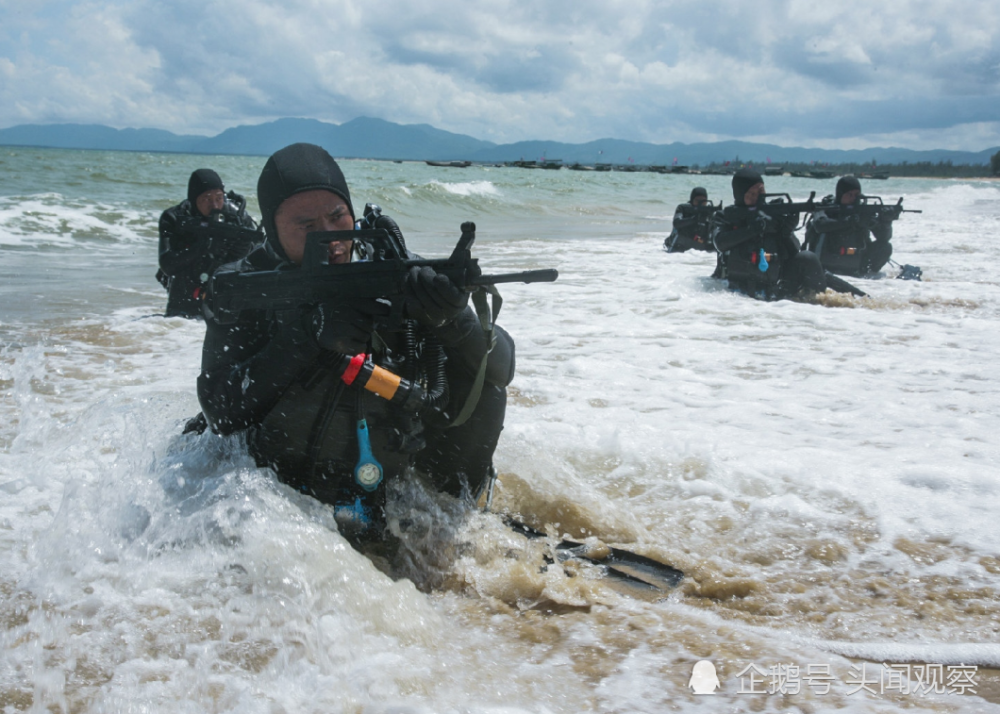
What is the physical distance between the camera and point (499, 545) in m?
2.84

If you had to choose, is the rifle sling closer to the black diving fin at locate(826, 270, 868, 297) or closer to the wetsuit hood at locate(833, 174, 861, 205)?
the black diving fin at locate(826, 270, 868, 297)

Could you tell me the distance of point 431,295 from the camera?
2203mm

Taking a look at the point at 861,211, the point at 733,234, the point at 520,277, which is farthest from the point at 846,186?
the point at 520,277

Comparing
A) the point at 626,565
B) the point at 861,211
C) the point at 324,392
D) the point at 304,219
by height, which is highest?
the point at 861,211

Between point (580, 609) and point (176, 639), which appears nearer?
point (176, 639)

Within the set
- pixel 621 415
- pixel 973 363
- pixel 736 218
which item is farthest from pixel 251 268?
pixel 736 218

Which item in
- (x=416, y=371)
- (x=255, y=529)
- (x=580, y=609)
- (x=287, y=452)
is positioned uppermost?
(x=416, y=371)

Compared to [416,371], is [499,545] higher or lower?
lower

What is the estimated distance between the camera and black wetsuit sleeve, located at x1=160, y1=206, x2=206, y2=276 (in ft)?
20.6

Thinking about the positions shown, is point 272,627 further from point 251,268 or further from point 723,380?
point 723,380

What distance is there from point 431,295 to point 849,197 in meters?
10.4

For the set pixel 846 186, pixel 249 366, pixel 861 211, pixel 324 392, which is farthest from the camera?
pixel 846 186

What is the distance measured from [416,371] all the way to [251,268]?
2.25 feet

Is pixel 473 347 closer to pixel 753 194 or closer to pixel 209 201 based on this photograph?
pixel 209 201
